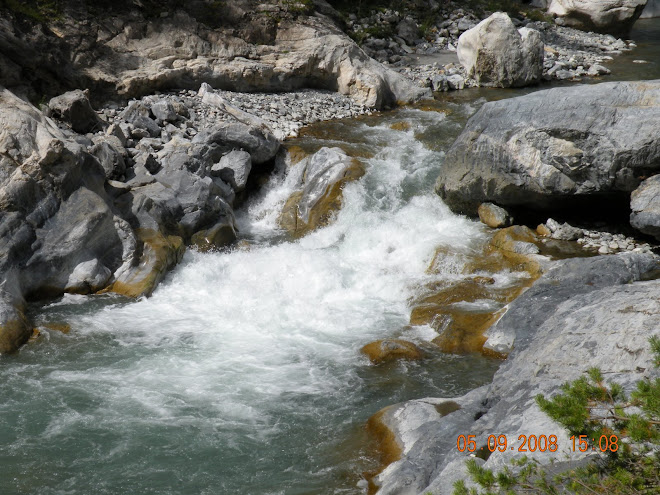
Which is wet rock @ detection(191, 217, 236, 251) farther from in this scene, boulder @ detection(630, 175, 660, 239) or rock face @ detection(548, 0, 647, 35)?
rock face @ detection(548, 0, 647, 35)

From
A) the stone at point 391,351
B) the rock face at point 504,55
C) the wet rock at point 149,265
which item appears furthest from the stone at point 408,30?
the stone at point 391,351

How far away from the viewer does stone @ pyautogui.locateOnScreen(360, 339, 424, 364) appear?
1017 cm

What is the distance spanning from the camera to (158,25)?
2119 cm

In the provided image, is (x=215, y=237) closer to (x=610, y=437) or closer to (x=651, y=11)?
(x=610, y=437)

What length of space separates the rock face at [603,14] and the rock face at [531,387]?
28.9 m

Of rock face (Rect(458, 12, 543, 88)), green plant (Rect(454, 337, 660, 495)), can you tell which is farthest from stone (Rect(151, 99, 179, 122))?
green plant (Rect(454, 337, 660, 495))

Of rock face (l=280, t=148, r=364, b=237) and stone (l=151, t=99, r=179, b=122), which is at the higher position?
stone (l=151, t=99, r=179, b=122)

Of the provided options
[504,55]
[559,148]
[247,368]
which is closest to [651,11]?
[504,55]

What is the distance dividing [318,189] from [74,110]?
628cm

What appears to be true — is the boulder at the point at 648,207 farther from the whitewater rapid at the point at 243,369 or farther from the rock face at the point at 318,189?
the rock face at the point at 318,189

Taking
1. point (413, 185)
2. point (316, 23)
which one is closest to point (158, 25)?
point (316, 23)

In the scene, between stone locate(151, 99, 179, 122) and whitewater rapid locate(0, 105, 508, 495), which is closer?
whitewater rapid locate(0, 105, 508, 495)

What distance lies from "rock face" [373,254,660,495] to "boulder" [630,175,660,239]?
5.50m

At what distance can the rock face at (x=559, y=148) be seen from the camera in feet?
41.1
